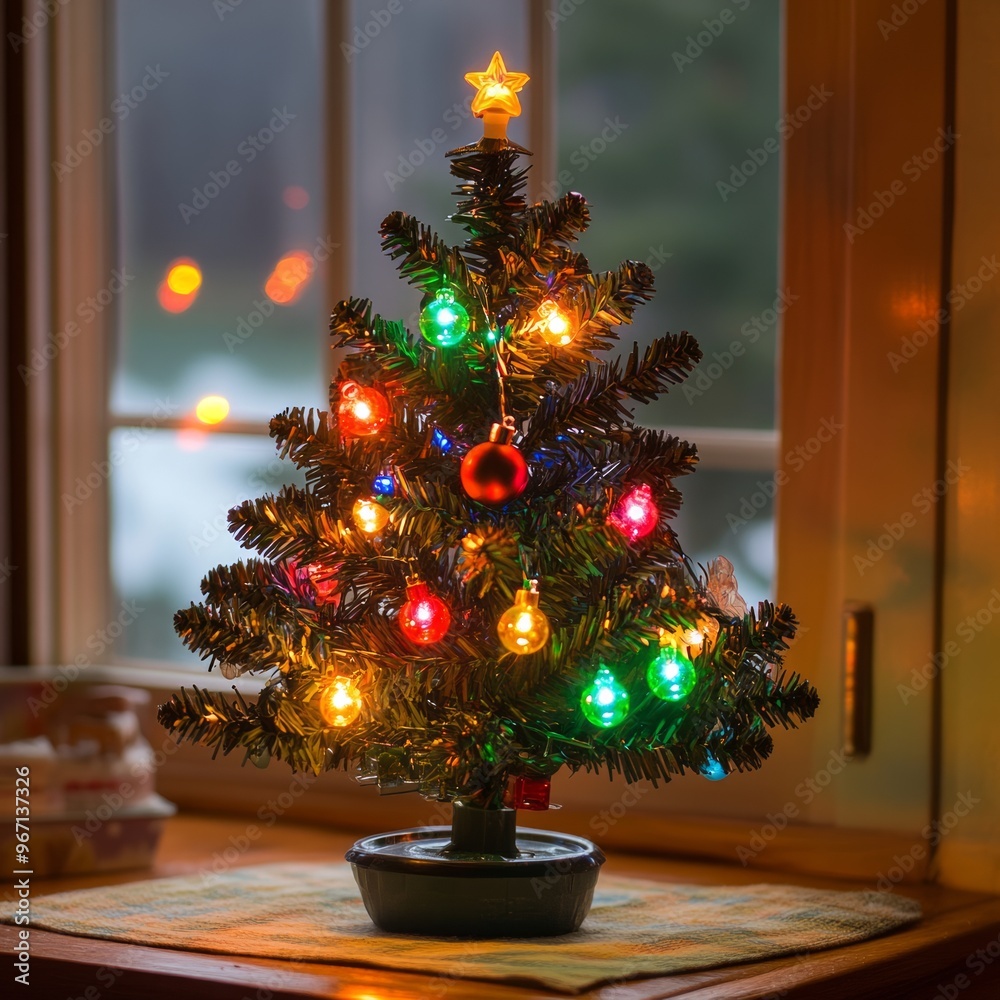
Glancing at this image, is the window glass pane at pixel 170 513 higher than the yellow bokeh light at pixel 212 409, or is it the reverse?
the yellow bokeh light at pixel 212 409

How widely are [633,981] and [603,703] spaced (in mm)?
205

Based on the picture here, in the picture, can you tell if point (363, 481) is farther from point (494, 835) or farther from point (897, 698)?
point (897, 698)

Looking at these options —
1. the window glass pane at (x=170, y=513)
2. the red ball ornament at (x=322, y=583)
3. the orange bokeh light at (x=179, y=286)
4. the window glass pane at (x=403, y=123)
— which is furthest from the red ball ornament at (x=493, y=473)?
the orange bokeh light at (x=179, y=286)

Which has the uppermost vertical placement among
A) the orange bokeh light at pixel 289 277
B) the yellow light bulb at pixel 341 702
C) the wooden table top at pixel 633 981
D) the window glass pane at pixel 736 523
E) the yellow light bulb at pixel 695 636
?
the orange bokeh light at pixel 289 277

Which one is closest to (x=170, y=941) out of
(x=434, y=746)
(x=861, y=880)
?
(x=434, y=746)

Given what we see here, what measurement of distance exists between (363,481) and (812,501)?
576 mm

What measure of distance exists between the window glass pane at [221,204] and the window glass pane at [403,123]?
0.20 ft

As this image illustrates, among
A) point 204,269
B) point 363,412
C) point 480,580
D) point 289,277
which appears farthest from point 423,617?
point 204,269

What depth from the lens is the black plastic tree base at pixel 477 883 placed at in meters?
1.21

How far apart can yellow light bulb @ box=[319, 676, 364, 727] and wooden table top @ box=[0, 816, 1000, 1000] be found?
186 millimetres

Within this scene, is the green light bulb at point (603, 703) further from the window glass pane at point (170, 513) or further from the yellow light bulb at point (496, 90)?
the window glass pane at point (170, 513)

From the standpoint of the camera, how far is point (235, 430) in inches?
77.9

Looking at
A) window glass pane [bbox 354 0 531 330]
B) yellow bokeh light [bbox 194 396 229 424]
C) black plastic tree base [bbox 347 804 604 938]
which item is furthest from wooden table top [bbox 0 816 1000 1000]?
window glass pane [bbox 354 0 531 330]

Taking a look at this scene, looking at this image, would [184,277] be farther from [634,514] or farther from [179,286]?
[634,514]
